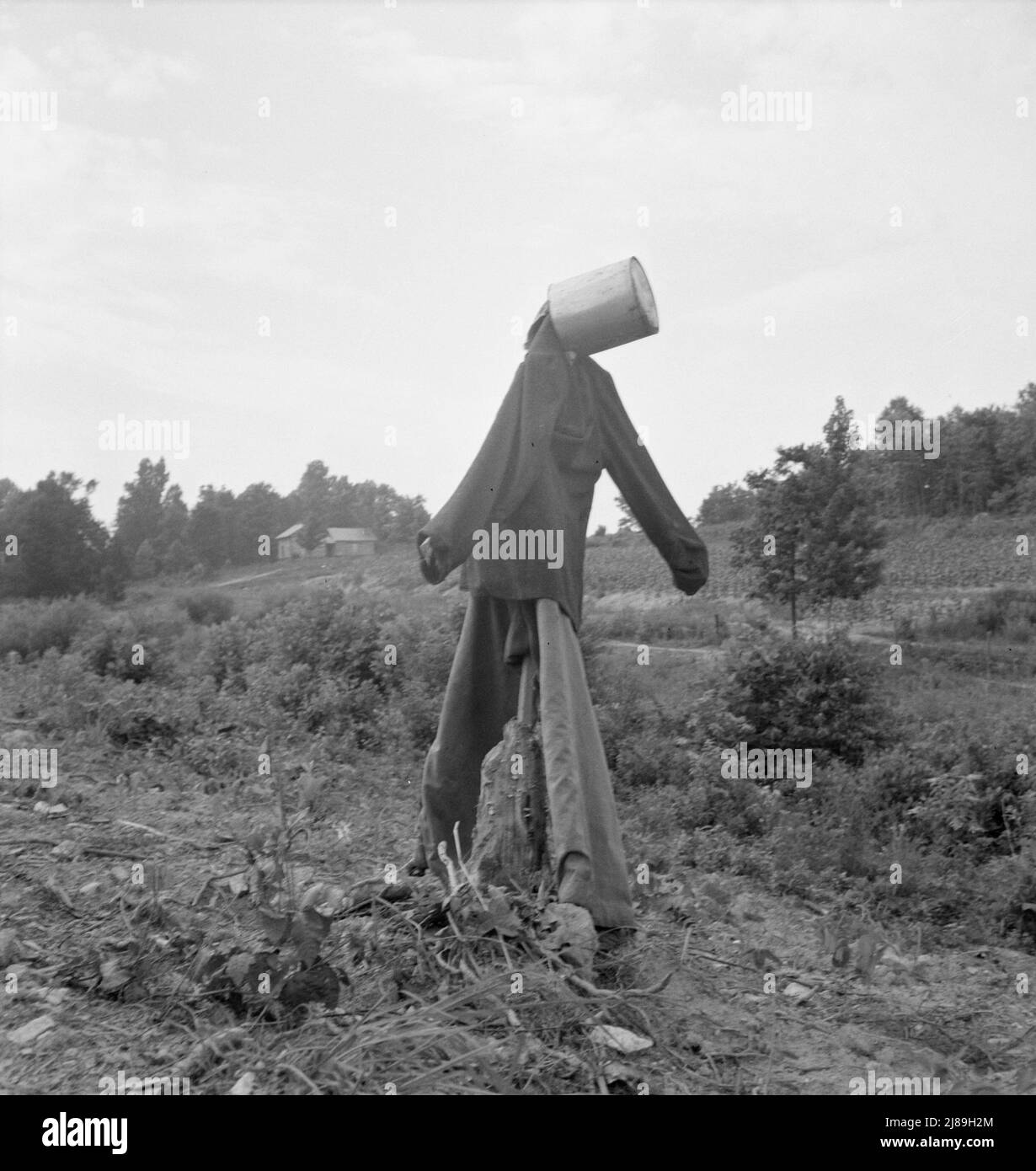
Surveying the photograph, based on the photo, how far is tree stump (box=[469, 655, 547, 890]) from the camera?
153 inches

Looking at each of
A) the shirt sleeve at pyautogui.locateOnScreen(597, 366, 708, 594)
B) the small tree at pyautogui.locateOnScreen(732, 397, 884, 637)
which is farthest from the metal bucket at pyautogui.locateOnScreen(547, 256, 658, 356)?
the small tree at pyautogui.locateOnScreen(732, 397, 884, 637)

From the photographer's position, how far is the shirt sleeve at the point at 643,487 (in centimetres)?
417

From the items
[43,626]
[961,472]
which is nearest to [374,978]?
[43,626]

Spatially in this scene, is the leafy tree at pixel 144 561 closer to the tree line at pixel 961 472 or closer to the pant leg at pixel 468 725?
the tree line at pixel 961 472

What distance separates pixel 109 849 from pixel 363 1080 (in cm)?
262

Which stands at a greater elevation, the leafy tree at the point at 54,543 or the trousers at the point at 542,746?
the leafy tree at the point at 54,543

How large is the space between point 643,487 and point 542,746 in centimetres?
109

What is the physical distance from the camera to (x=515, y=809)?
3.88 m

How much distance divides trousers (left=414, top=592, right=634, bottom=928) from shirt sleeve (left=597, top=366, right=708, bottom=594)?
1.91ft

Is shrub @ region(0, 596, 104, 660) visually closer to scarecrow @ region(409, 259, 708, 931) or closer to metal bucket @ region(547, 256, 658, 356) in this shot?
scarecrow @ region(409, 259, 708, 931)

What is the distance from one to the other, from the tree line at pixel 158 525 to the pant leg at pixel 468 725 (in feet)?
38.4

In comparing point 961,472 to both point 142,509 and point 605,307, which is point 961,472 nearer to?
point 142,509

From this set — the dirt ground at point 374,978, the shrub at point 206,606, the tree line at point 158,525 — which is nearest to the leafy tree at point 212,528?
the tree line at point 158,525
